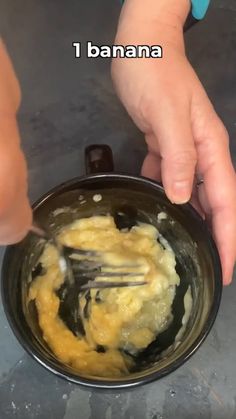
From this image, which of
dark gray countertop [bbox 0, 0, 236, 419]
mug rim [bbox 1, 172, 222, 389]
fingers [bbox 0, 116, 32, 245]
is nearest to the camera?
fingers [bbox 0, 116, 32, 245]

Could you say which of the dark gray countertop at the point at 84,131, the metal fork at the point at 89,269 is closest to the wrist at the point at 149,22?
the dark gray countertop at the point at 84,131

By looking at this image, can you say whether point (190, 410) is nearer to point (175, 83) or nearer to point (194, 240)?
point (194, 240)

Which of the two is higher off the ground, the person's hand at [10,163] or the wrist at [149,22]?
the person's hand at [10,163]

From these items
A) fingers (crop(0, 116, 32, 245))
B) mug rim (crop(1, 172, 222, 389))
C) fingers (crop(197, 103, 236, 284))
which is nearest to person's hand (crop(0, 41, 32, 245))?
fingers (crop(0, 116, 32, 245))

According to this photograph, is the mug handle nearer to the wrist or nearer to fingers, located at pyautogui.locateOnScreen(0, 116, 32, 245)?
the wrist

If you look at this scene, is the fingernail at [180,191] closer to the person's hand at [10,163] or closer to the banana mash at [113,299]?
the banana mash at [113,299]

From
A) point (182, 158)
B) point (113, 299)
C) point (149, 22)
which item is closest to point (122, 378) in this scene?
point (113, 299)
